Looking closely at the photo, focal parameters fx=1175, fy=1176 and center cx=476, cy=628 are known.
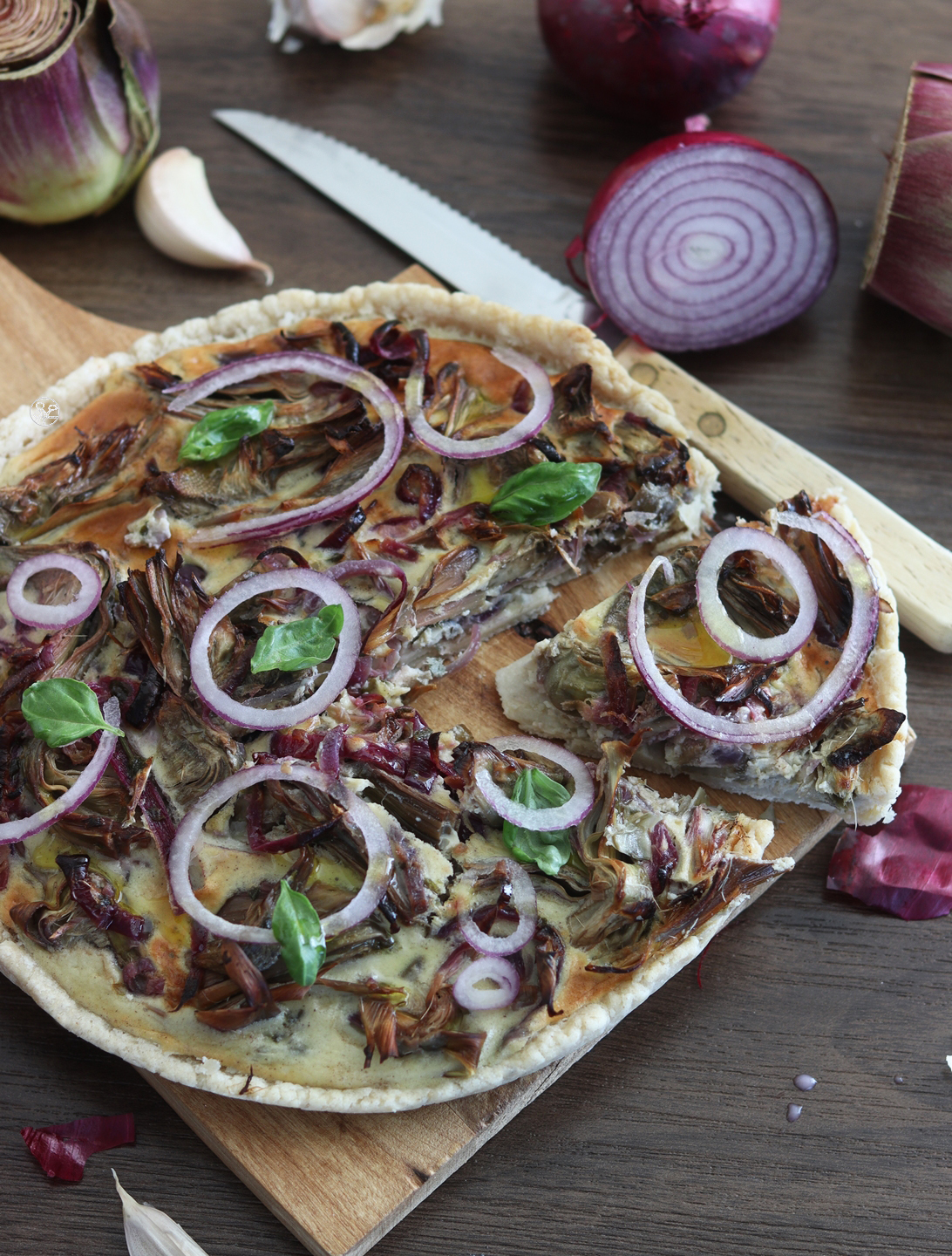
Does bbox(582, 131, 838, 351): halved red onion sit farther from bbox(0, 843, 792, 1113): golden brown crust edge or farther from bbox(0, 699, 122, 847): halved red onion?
bbox(0, 699, 122, 847): halved red onion

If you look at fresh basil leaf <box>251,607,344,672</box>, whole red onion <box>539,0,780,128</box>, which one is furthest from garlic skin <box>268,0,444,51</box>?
fresh basil leaf <box>251,607,344,672</box>

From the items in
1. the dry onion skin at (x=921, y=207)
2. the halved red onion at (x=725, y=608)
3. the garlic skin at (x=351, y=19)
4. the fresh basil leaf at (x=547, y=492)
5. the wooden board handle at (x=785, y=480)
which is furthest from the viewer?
the garlic skin at (x=351, y=19)

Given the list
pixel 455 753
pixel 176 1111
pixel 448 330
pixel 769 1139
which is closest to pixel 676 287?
pixel 448 330

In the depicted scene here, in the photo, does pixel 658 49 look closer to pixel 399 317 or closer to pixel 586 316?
pixel 586 316

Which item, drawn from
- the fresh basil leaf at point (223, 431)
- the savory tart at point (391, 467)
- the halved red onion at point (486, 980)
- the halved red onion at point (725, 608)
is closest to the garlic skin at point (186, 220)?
the savory tart at point (391, 467)

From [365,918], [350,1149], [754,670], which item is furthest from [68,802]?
[754,670]

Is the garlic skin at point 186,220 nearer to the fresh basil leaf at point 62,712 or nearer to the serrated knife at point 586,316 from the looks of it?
the serrated knife at point 586,316
